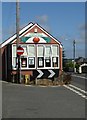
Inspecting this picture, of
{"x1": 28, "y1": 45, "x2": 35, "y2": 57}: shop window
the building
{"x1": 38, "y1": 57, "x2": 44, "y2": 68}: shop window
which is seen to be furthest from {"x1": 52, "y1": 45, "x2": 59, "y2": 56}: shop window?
{"x1": 28, "y1": 45, "x2": 35, "y2": 57}: shop window

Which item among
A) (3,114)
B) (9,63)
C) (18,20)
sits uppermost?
(18,20)

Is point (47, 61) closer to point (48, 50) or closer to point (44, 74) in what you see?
point (48, 50)

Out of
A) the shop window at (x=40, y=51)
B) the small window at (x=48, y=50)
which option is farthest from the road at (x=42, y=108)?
the small window at (x=48, y=50)

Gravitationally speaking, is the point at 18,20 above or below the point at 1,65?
above

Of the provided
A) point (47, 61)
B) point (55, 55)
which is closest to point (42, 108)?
point (47, 61)

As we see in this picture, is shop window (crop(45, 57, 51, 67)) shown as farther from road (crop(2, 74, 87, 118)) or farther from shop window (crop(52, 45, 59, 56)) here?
road (crop(2, 74, 87, 118))

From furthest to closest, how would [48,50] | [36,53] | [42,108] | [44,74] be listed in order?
[48,50] < [36,53] < [44,74] < [42,108]

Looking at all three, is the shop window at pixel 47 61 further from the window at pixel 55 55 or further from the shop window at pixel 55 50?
the shop window at pixel 55 50

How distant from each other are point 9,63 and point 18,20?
721 centimetres

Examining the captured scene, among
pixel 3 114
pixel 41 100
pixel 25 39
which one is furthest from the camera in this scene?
pixel 25 39

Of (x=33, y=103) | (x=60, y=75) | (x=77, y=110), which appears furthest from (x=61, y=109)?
(x=60, y=75)

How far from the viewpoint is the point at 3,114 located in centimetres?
1220

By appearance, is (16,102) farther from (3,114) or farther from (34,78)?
(34,78)

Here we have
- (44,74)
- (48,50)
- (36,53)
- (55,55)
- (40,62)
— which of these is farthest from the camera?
(55,55)
